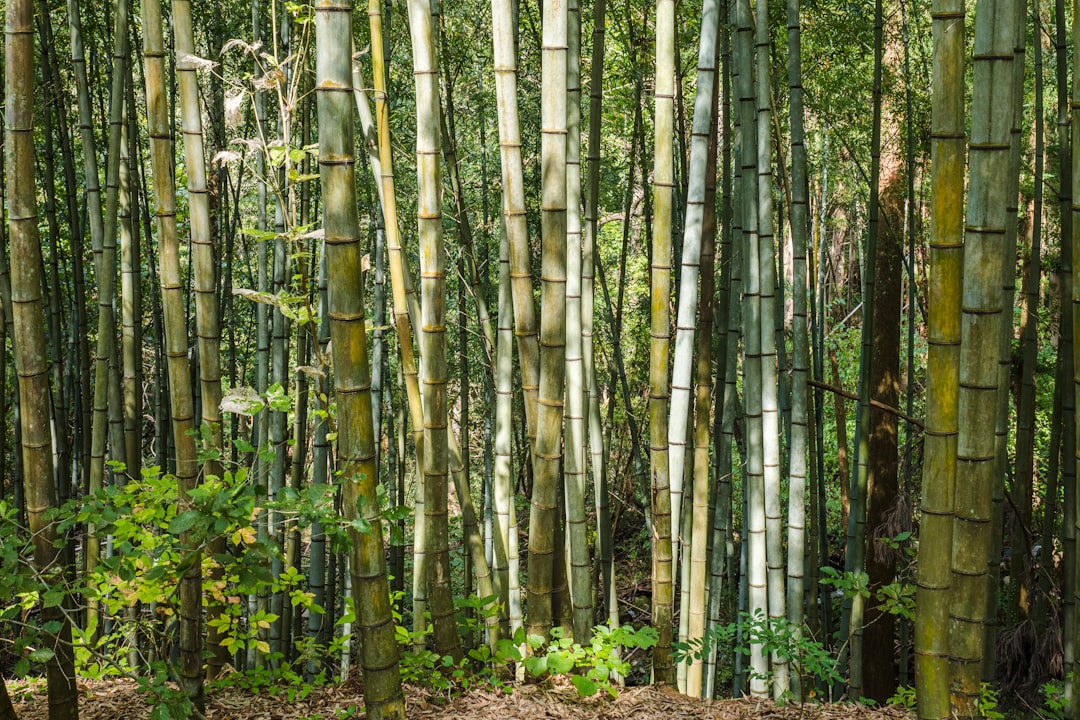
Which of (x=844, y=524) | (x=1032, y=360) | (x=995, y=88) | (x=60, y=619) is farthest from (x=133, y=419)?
(x=844, y=524)

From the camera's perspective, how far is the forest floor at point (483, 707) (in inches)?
87.1

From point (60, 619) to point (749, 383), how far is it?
2.02 meters

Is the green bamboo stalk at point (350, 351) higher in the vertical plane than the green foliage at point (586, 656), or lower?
higher

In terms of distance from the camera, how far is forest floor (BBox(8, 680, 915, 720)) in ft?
7.26

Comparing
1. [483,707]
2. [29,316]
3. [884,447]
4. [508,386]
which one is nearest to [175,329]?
[29,316]

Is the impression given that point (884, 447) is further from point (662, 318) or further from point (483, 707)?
point (483, 707)

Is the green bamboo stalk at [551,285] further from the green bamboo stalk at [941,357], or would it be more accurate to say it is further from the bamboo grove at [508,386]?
the green bamboo stalk at [941,357]

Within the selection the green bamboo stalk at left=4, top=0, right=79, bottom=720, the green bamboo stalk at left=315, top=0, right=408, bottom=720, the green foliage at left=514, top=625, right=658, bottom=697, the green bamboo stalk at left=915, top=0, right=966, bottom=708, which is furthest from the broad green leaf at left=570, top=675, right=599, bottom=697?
the green bamboo stalk at left=4, top=0, right=79, bottom=720

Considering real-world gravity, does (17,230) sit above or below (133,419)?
above

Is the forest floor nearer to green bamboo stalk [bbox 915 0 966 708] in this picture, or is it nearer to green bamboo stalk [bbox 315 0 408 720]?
green bamboo stalk [bbox 315 0 408 720]

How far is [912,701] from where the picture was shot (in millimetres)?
3150

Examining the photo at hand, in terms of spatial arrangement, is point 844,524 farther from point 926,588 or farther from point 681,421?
point 926,588

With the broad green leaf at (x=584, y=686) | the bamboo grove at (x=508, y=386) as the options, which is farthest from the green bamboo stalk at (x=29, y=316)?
the broad green leaf at (x=584, y=686)

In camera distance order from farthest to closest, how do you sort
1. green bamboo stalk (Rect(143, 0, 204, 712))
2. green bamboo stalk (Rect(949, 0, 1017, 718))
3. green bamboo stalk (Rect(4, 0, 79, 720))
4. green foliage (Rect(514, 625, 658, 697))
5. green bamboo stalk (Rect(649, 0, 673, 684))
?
green foliage (Rect(514, 625, 658, 697))
green bamboo stalk (Rect(649, 0, 673, 684))
green bamboo stalk (Rect(143, 0, 204, 712))
green bamboo stalk (Rect(4, 0, 79, 720))
green bamboo stalk (Rect(949, 0, 1017, 718))
